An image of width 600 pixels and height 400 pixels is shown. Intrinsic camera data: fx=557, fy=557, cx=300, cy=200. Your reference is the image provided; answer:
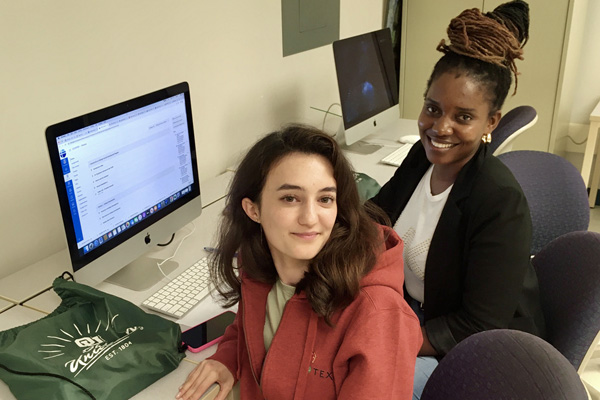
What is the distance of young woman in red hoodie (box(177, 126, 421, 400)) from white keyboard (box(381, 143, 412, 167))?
1210mm

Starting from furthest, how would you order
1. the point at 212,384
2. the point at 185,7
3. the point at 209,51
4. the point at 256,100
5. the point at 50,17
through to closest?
1. the point at 256,100
2. the point at 209,51
3. the point at 185,7
4. the point at 50,17
5. the point at 212,384

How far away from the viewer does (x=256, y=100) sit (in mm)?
2348

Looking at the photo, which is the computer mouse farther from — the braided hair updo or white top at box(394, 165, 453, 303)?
the braided hair updo

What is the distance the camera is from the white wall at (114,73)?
1463 mm

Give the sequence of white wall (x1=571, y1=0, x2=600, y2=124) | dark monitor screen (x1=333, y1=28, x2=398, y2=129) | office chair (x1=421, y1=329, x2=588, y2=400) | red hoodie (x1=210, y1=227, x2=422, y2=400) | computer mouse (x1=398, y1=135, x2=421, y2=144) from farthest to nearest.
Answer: white wall (x1=571, y1=0, x2=600, y2=124) < computer mouse (x1=398, y1=135, x2=421, y2=144) < dark monitor screen (x1=333, y1=28, x2=398, y2=129) < red hoodie (x1=210, y1=227, x2=422, y2=400) < office chair (x1=421, y1=329, x2=588, y2=400)

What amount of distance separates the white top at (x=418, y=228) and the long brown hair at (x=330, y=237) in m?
0.37

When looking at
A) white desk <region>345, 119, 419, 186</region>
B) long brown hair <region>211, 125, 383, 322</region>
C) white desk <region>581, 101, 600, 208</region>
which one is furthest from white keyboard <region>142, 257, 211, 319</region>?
white desk <region>581, 101, 600, 208</region>

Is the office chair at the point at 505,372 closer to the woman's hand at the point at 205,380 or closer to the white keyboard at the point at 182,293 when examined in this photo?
the woman's hand at the point at 205,380

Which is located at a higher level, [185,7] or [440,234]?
[185,7]

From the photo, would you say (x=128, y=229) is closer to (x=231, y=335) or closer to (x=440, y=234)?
(x=231, y=335)

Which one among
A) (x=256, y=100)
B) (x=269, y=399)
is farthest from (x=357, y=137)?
(x=269, y=399)

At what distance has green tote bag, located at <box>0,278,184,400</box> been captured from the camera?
1.01 meters

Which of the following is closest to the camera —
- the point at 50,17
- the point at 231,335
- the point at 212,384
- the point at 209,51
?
the point at 212,384

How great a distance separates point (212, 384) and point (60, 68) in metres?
0.97
